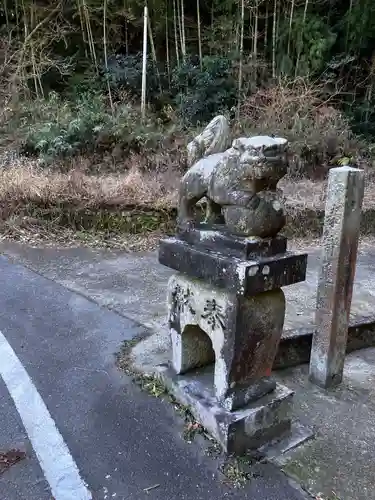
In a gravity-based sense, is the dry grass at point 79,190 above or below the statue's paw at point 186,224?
below

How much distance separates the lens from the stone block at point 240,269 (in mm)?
1780

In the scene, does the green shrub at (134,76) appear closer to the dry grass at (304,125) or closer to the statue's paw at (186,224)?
the dry grass at (304,125)

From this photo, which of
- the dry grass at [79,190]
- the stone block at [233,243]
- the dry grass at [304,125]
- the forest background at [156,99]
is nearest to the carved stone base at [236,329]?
the stone block at [233,243]

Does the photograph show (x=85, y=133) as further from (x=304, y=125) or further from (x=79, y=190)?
(x=304, y=125)

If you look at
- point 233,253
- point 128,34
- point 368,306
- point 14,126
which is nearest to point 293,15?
point 128,34

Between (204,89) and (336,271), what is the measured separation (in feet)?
24.8

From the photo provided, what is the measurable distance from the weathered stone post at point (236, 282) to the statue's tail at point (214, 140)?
0.08 metres

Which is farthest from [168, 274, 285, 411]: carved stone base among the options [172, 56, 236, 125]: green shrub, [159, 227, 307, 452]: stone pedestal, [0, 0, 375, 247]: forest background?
[172, 56, 236, 125]: green shrub

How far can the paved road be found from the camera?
1.82 meters

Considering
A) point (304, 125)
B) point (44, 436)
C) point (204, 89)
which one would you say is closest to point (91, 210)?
point (44, 436)

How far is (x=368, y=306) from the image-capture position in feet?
13.4

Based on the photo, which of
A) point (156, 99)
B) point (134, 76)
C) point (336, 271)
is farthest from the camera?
point (156, 99)

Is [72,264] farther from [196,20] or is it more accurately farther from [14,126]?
[196,20]

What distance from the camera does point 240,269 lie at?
69.4 inches
